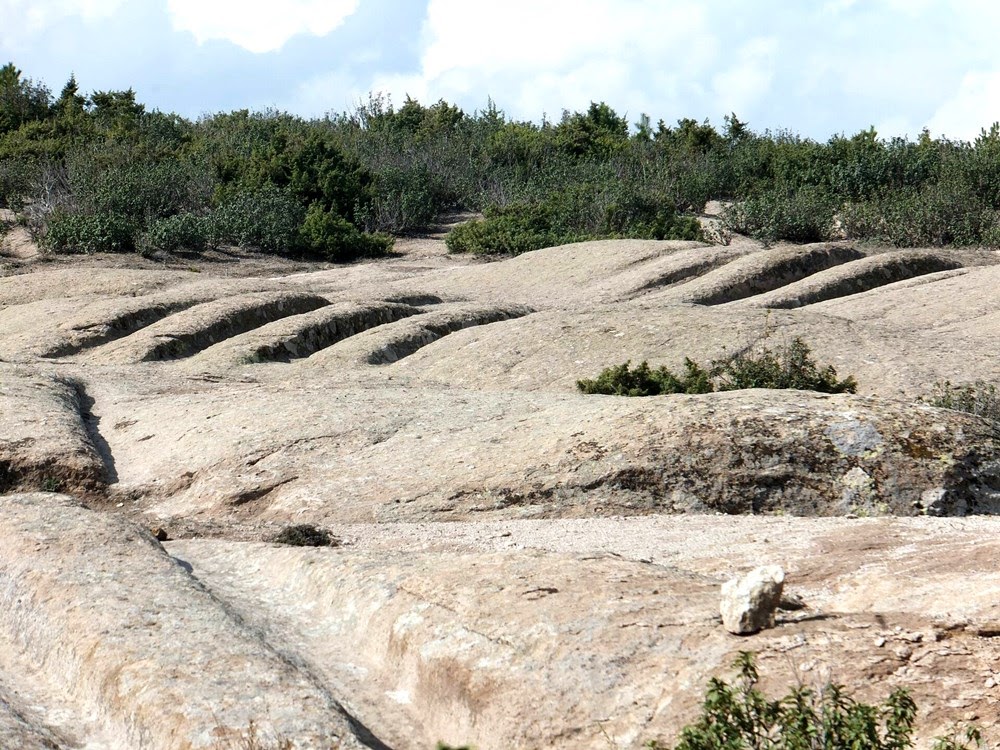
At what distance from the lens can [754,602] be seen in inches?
189

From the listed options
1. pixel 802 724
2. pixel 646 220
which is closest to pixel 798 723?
pixel 802 724

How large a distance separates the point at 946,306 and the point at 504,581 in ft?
41.8

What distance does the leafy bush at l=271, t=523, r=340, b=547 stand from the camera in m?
7.75

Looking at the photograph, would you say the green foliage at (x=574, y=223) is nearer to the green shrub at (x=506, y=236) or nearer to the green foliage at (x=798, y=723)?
the green shrub at (x=506, y=236)

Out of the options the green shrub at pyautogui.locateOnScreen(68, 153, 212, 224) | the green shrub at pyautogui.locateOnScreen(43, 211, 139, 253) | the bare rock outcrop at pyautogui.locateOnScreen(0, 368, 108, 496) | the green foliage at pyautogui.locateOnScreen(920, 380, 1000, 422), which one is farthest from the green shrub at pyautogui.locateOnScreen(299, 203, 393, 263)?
the green foliage at pyautogui.locateOnScreen(920, 380, 1000, 422)

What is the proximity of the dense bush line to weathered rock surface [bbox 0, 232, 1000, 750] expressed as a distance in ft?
31.8

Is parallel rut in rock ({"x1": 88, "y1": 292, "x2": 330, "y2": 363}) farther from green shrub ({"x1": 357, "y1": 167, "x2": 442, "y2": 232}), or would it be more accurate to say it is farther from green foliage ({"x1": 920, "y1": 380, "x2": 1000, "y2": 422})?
green shrub ({"x1": 357, "y1": 167, "x2": 442, "y2": 232})

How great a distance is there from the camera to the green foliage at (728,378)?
1185cm

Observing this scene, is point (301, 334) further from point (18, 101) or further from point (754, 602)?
point (18, 101)

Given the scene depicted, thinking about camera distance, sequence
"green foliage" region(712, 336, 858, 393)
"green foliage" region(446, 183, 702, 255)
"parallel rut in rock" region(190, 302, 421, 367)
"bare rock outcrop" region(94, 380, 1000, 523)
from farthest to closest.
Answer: "green foliage" region(446, 183, 702, 255), "parallel rut in rock" region(190, 302, 421, 367), "green foliage" region(712, 336, 858, 393), "bare rock outcrop" region(94, 380, 1000, 523)

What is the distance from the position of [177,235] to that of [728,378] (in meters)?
18.0

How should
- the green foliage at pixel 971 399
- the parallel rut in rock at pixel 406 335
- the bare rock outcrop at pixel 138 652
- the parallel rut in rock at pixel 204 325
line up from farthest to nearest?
Answer: 1. the parallel rut in rock at pixel 204 325
2. the parallel rut in rock at pixel 406 335
3. the green foliage at pixel 971 399
4. the bare rock outcrop at pixel 138 652

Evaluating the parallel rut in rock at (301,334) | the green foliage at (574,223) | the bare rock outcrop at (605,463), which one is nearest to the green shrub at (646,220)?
the green foliage at (574,223)

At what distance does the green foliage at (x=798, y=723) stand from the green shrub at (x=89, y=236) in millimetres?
24738
